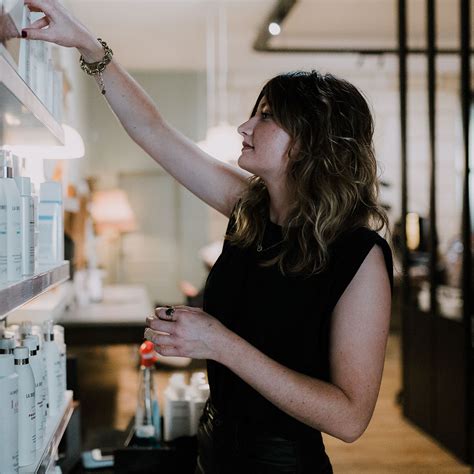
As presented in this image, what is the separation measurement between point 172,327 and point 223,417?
0.31 meters

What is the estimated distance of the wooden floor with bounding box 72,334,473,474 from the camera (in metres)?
3.81

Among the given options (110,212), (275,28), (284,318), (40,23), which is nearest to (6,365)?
(284,318)

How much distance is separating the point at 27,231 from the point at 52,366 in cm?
55

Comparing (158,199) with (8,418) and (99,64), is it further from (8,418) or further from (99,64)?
(8,418)

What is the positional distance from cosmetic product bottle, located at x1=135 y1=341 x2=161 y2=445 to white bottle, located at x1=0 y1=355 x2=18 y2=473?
3.12 feet

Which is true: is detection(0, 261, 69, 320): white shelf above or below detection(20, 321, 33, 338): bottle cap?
above

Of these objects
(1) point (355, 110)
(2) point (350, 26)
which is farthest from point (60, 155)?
(2) point (350, 26)

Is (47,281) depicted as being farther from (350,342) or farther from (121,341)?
(121,341)

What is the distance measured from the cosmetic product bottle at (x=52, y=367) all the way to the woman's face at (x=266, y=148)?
626 mm

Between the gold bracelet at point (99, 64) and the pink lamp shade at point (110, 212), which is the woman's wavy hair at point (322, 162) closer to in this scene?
the gold bracelet at point (99, 64)

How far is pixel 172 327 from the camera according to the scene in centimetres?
125

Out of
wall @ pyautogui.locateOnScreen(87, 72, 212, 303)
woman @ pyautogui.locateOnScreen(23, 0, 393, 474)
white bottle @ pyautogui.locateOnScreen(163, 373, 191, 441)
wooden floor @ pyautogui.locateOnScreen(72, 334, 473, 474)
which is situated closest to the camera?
woman @ pyautogui.locateOnScreen(23, 0, 393, 474)

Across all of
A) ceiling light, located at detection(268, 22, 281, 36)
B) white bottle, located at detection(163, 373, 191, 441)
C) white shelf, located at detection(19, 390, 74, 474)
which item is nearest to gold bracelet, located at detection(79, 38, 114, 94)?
white shelf, located at detection(19, 390, 74, 474)

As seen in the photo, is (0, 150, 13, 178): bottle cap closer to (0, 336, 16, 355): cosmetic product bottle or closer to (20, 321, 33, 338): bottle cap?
(0, 336, 16, 355): cosmetic product bottle
